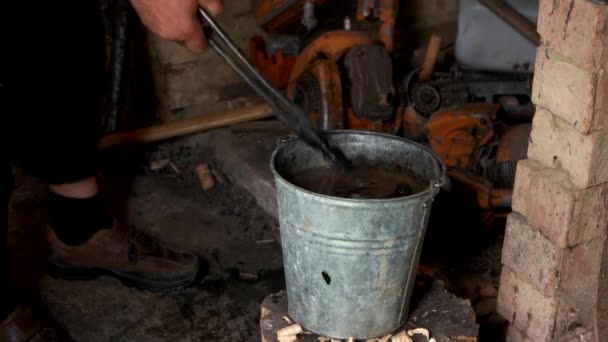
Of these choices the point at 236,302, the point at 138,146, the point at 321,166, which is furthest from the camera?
the point at 138,146

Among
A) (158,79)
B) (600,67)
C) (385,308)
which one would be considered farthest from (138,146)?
(600,67)

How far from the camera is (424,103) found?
3.14 metres

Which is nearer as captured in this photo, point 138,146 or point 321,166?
point 321,166

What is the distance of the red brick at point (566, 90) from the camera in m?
1.64

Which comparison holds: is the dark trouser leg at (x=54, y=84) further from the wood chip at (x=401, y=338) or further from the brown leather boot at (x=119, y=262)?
the wood chip at (x=401, y=338)

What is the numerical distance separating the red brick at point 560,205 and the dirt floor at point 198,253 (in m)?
0.46

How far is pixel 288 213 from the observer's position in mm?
1713

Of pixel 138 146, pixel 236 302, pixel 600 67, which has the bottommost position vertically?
pixel 236 302

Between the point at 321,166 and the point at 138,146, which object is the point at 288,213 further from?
the point at 138,146

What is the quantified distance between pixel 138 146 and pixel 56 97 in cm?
→ 139

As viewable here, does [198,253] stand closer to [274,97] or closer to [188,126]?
[188,126]

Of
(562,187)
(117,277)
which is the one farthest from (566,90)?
Result: (117,277)

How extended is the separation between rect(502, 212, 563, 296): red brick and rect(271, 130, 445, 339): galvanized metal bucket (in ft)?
1.07

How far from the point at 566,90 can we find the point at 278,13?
2154mm
